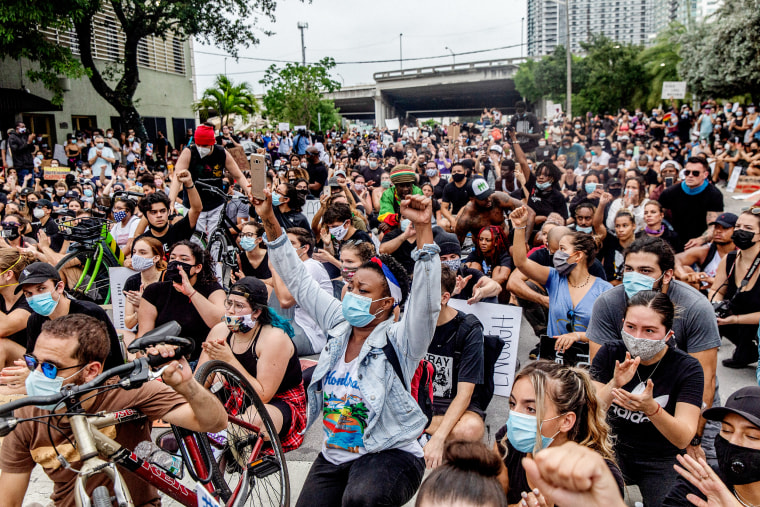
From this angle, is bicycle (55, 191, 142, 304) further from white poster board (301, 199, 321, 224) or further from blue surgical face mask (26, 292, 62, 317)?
white poster board (301, 199, 321, 224)

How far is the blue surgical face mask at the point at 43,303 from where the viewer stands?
439cm

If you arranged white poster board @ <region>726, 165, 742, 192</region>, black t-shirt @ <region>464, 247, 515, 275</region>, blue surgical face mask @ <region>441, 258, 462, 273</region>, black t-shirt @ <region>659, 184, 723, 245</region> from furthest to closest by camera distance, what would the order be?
white poster board @ <region>726, 165, 742, 192</region>
black t-shirt @ <region>659, 184, 723, 245</region>
black t-shirt @ <region>464, 247, 515, 275</region>
blue surgical face mask @ <region>441, 258, 462, 273</region>

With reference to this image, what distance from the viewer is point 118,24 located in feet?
82.9

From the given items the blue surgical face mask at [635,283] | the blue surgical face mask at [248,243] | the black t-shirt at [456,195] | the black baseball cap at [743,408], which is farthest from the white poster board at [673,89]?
the black baseball cap at [743,408]

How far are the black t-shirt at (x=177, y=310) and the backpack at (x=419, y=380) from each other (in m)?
2.46

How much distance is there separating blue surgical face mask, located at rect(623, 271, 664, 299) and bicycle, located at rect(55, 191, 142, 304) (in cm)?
584

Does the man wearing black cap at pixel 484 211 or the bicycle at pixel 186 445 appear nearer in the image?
the bicycle at pixel 186 445

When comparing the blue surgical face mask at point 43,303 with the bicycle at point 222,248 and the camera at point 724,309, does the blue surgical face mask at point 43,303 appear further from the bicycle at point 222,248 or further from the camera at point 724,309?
the camera at point 724,309

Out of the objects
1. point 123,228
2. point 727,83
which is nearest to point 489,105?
point 727,83

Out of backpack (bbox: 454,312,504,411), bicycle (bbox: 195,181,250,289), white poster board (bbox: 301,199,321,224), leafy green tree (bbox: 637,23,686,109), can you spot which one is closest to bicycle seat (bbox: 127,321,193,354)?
backpack (bbox: 454,312,504,411)

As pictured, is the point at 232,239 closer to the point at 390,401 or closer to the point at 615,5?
the point at 390,401

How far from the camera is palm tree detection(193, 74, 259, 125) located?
31.0 m

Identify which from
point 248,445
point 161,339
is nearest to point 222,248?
point 248,445

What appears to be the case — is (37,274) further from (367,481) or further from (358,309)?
(367,481)
